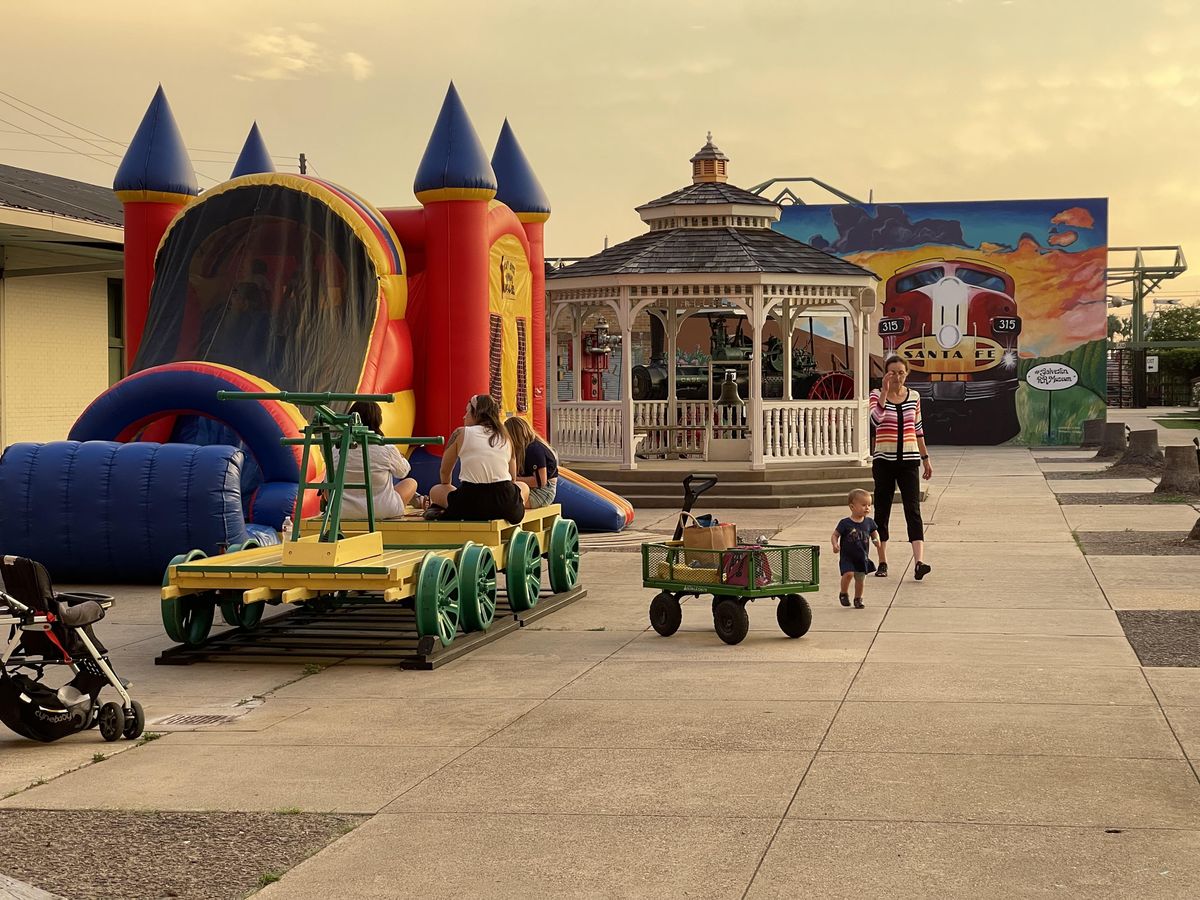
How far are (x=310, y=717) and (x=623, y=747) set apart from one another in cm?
181

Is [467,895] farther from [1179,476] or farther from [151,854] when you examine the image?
[1179,476]

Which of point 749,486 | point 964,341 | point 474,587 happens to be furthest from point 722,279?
point 964,341

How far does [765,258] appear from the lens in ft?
78.0

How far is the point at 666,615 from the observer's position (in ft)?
34.6

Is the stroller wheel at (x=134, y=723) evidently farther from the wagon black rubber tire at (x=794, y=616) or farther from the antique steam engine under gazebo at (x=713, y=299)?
the antique steam engine under gazebo at (x=713, y=299)

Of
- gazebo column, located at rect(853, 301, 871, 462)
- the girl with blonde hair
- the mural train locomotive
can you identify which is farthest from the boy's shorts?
the mural train locomotive

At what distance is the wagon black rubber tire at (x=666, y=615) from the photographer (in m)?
10.5

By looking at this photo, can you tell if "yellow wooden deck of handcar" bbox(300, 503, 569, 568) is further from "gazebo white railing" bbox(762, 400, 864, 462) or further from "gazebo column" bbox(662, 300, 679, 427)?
"gazebo column" bbox(662, 300, 679, 427)

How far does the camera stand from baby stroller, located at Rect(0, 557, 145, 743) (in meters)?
7.38

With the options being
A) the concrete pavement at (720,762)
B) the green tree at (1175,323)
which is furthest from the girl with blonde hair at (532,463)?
the green tree at (1175,323)

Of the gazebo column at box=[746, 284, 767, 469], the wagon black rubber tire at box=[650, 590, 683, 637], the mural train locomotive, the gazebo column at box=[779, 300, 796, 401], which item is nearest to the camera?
the wagon black rubber tire at box=[650, 590, 683, 637]

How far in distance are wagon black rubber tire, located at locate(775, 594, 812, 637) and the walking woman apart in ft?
10.5

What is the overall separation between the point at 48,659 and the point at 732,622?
441cm

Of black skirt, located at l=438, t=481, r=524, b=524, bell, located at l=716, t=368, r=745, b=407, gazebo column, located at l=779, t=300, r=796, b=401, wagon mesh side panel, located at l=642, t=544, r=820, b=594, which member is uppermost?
gazebo column, located at l=779, t=300, r=796, b=401
